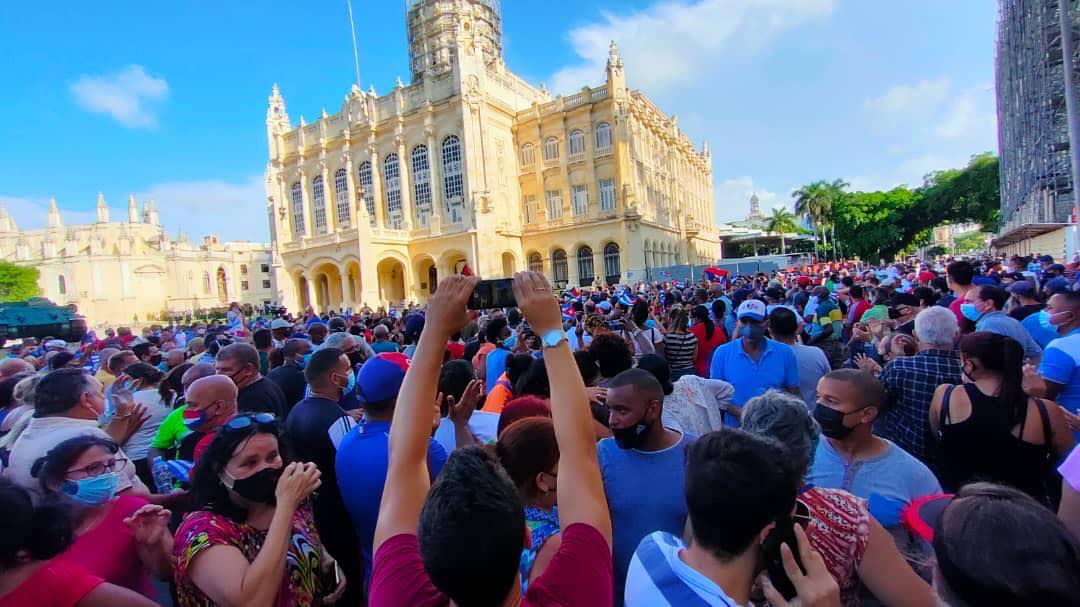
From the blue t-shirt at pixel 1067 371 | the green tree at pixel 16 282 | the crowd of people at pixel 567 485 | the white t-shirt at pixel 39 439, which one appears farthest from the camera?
the green tree at pixel 16 282

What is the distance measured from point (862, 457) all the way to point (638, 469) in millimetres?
915

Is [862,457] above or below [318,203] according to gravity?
below

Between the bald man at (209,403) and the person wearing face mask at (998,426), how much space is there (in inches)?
150

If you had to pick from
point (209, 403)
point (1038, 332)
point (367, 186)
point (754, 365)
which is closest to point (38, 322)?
point (367, 186)

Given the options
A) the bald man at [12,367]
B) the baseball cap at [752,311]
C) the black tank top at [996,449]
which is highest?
the baseball cap at [752,311]

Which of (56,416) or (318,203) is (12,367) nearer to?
(56,416)

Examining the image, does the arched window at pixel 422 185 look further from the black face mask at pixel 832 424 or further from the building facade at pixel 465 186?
the black face mask at pixel 832 424

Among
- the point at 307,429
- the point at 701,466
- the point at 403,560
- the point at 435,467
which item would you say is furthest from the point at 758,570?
the point at 307,429

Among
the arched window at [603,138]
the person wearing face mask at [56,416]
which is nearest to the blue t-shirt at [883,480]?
the person wearing face mask at [56,416]

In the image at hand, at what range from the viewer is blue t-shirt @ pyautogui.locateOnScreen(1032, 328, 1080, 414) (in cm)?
320

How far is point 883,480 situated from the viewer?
204 centimetres

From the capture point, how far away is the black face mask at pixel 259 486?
76.2 inches

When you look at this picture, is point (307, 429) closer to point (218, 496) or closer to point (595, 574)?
point (218, 496)

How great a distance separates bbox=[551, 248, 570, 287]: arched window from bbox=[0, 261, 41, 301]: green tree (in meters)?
53.6
